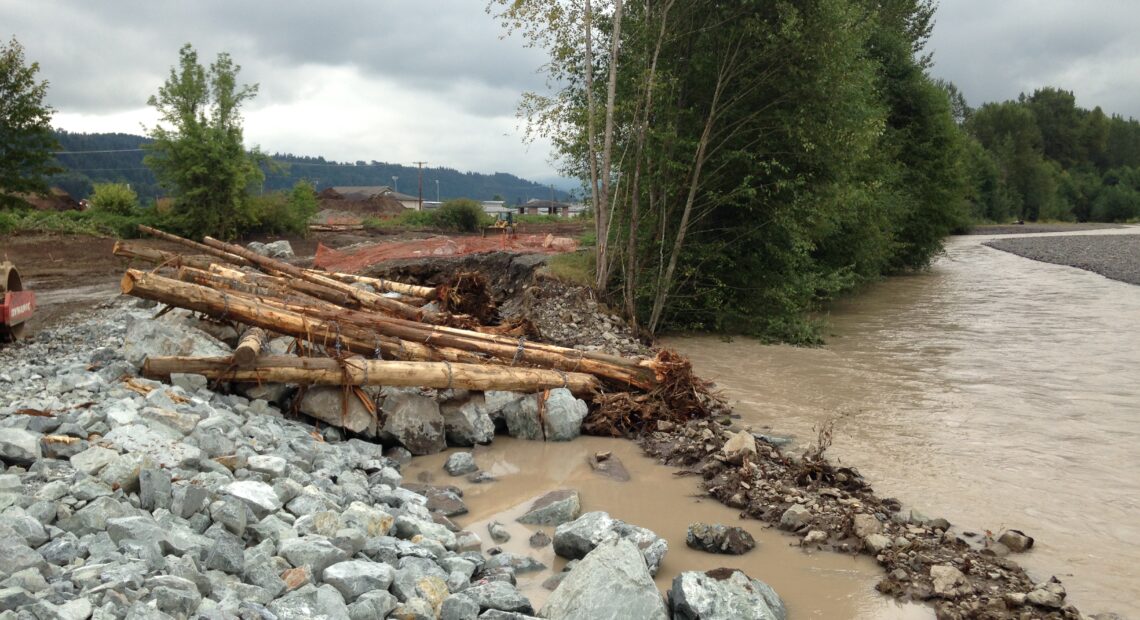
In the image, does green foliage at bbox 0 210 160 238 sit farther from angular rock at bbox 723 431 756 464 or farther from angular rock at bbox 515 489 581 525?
angular rock at bbox 723 431 756 464

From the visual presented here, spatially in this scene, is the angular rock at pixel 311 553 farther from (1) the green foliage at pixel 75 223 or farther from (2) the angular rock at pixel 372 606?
(1) the green foliage at pixel 75 223

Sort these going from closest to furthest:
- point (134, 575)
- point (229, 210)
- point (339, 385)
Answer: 1. point (134, 575)
2. point (339, 385)
3. point (229, 210)

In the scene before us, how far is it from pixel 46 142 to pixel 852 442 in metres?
32.2

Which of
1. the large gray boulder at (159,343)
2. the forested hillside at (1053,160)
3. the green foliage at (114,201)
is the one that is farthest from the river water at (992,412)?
the forested hillside at (1053,160)

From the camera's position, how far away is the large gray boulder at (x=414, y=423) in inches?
320

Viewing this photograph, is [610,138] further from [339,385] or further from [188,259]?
[339,385]

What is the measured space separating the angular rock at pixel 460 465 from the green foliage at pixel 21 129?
1165 inches

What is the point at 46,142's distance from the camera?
3100cm

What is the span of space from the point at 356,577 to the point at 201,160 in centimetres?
3273

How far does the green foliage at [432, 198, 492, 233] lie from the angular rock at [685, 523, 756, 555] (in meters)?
40.6

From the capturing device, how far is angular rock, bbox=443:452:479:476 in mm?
7660

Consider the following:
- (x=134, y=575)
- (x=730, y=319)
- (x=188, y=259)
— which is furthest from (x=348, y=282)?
(x=134, y=575)

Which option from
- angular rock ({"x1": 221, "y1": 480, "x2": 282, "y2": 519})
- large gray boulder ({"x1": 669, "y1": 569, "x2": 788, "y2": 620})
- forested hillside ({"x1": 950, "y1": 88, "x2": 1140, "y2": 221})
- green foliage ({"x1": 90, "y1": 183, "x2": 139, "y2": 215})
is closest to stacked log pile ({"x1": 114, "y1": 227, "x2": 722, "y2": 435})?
angular rock ({"x1": 221, "y1": 480, "x2": 282, "y2": 519})

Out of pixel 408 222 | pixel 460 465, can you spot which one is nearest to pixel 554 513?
pixel 460 465
